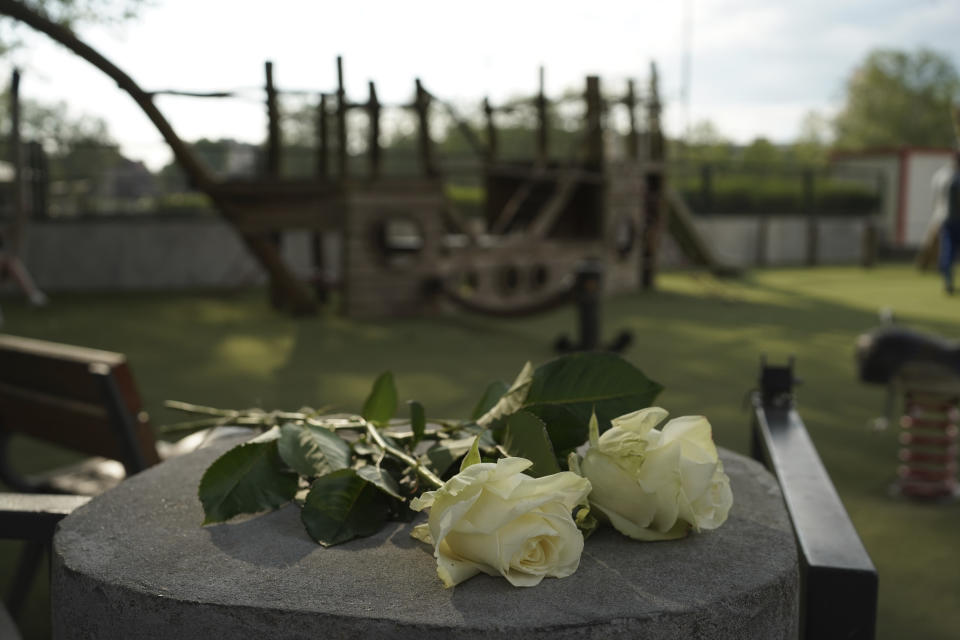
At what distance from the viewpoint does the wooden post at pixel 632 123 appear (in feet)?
41.0

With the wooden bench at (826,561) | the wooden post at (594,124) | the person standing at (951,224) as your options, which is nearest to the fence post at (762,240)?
the person standing at (951,224)

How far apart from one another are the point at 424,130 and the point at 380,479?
344 inches

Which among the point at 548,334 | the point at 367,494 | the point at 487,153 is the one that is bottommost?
the point at 548,334

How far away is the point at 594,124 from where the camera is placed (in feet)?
40.6

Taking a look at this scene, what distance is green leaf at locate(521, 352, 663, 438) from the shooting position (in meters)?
1.13

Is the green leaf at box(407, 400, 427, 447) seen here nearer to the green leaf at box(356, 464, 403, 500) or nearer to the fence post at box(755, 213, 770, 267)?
the green leaf at box(356, 464, 403, 500)

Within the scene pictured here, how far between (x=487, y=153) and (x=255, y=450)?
10.9 metres

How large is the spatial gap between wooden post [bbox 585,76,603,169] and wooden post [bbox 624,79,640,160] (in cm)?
50

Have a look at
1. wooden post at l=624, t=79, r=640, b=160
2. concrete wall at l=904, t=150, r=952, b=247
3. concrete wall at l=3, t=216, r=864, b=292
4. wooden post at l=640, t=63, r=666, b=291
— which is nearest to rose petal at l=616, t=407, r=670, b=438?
wooden post at l=624, t=79, r=640, b=160

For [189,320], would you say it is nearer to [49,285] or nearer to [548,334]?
[548,334]

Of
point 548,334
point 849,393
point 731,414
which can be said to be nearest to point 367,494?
point 731,414

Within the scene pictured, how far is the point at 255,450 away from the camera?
1166 mm

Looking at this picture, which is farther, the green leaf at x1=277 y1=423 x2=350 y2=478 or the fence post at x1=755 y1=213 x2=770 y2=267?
the fence post at x1=755 y1=213 x2=770 y2=267

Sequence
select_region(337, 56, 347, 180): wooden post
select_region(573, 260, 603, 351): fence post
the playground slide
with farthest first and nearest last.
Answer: the playground slide, select_region(337, 56, 347, 180): wooden post, select_region(573, 260, 603, 351): fence post
